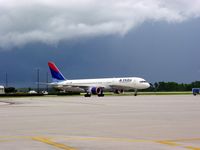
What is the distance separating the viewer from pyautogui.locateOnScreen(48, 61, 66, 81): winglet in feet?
338

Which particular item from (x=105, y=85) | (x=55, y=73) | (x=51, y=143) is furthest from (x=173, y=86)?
(x=51, y=143)

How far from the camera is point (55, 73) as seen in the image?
10400 centimetres

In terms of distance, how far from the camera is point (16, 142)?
11.4 metres

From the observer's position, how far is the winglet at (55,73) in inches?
4062

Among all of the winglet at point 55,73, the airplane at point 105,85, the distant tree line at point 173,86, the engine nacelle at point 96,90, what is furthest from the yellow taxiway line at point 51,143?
the distant tree line at point 173,86

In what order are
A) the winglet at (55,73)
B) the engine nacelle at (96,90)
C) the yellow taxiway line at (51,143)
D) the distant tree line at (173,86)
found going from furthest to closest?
the distant tree line at (173,86)
the winglet at (55,73)
the engine nacelle at (96,90)
the yellow taxiway line at (51,143)

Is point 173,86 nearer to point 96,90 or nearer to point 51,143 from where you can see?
point 96,90

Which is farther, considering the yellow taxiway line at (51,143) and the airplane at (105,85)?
the airplane at (105,85)

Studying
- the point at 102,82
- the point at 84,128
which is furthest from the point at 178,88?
the point at 84,128

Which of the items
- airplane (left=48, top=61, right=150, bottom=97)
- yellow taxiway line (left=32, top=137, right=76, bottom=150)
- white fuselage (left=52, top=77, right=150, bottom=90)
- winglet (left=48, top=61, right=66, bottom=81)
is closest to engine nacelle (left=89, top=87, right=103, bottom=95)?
airplane (left=48, top=61, right=150, bottom=97)

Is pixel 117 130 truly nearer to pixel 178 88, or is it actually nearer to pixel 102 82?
pixel 102 82

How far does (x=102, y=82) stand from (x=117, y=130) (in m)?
72.6

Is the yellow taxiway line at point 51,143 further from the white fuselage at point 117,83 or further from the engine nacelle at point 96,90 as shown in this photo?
the white fuselage at point 117,83

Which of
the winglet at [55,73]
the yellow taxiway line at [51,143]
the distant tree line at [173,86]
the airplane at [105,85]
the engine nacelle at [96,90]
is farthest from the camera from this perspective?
the distant tree line at [173,86]
